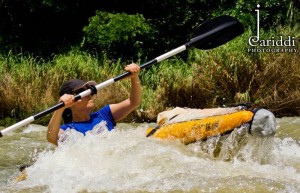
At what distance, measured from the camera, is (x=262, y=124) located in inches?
156

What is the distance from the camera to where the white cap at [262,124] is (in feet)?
13.0

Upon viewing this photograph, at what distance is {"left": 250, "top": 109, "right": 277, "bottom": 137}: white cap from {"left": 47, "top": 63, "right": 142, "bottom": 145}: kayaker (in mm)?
930

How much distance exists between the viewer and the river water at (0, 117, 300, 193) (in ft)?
11.2

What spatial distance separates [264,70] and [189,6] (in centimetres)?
717

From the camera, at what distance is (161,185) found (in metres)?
3.39

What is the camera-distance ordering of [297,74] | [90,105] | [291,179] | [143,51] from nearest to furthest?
[291,179] < [90,105] < [297,74] < [143,51]

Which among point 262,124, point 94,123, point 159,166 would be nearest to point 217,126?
point 262,124

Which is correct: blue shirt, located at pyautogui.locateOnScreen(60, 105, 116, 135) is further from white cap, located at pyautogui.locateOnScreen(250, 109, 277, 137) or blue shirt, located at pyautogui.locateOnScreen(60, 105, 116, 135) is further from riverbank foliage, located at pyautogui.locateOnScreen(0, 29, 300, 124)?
riverbank foliage, located at pyautogui.locateOnScreen(0, 29, 300, 124)

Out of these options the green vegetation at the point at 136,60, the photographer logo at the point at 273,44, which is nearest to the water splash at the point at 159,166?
the green vegetation at the point at 136,60

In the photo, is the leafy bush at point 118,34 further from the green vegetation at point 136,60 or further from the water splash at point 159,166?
the water splash at point 159,166

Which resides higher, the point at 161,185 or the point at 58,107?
the point at 58,107

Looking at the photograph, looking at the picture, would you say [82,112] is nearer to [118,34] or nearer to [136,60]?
[118,34]

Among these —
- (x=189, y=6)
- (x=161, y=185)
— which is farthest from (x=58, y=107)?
(x=189, y=6)

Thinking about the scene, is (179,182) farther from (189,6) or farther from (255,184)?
(189,6)
